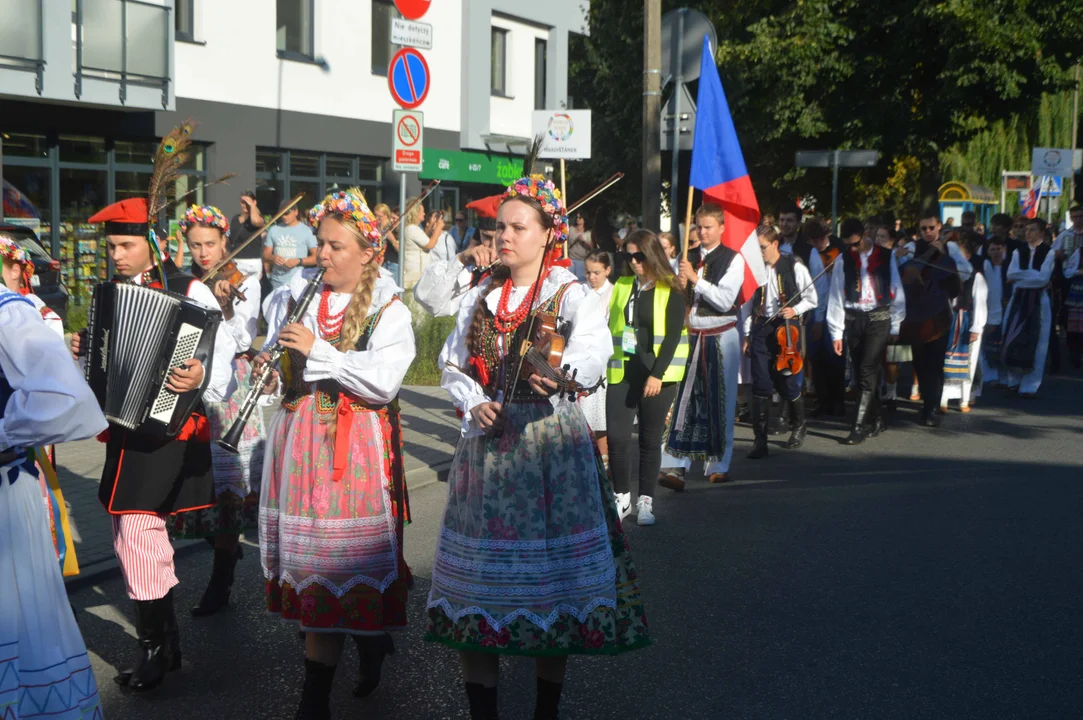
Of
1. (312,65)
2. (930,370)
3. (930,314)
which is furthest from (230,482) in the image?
(312,65)

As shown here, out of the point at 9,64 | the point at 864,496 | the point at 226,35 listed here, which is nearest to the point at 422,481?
the point at 864,496

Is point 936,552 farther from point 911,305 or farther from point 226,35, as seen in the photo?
point 226,35

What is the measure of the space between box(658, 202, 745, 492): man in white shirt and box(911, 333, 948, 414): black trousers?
146 inches

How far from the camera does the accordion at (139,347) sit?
14.0 feet

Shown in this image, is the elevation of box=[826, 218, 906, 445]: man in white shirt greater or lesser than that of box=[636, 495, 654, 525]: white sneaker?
greater

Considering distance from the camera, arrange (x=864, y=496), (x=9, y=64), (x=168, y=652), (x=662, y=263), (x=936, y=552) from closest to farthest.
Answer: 1. (x=168, y=652)
2. (x=936, y=552)
3. (x=662, y=263)
4. (x=864, y=496)
5. (x=9, y=64)

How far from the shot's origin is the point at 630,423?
747cm

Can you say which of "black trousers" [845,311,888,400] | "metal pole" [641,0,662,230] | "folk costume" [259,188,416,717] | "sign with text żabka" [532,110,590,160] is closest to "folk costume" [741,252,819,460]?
"black trousers" [845,311,888,400]

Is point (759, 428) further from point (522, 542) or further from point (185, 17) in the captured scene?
point (185, 17)

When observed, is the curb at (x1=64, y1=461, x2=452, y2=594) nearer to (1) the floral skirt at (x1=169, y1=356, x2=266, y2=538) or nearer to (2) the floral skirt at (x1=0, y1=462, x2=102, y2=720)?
(1) the floral skirt at (x1=169, y1=356, x2=266, y2=538)

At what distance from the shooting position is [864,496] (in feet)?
27.0

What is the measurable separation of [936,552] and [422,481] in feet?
11.6

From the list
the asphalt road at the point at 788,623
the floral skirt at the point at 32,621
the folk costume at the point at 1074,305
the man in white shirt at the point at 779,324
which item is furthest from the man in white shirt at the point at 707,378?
the folk costume at the point at 1074,305

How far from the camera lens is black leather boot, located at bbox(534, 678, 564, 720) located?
418cm
